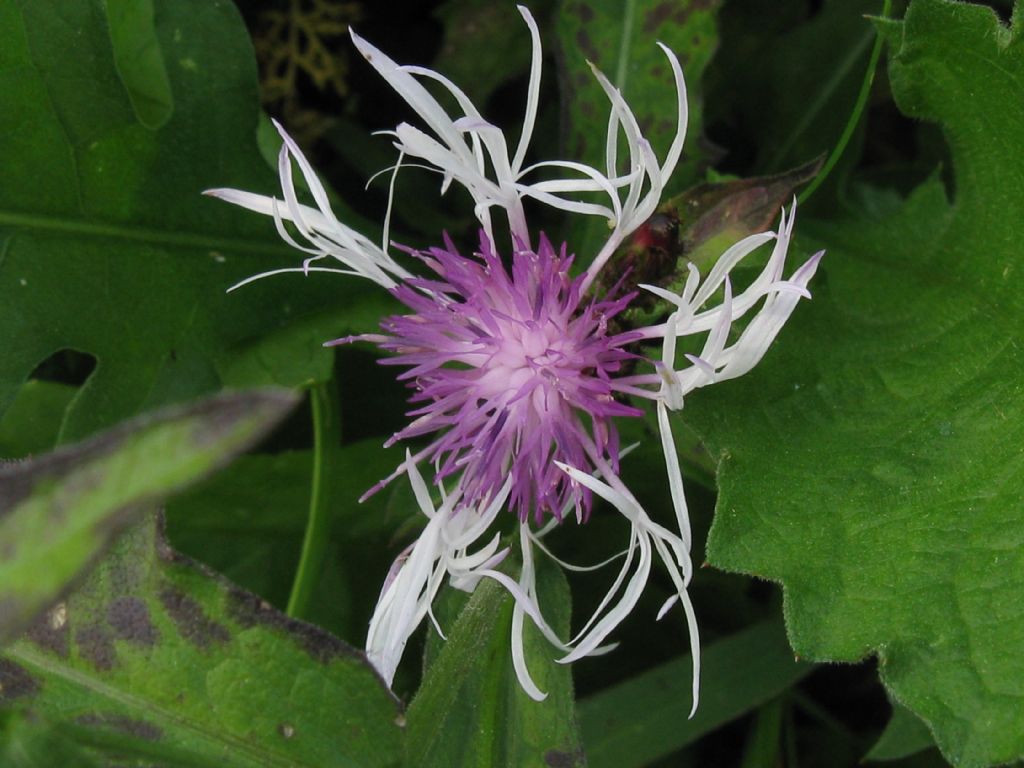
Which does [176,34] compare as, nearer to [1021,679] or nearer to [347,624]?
[347,624]

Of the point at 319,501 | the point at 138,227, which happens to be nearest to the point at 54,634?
the point at 319,501

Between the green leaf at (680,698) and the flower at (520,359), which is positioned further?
the green leaf at (680,698)

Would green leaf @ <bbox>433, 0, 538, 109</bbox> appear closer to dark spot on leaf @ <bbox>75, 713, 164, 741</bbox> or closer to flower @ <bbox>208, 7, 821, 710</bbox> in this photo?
flower @ <bbox>208, 7, 821, 710</bbox>

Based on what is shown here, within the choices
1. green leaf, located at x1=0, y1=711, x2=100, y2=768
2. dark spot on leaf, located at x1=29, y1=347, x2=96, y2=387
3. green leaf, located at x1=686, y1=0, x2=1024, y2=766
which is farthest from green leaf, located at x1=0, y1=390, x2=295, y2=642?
dark spot on leaf, located at x1=29, y1=347, x2=96, y2=387

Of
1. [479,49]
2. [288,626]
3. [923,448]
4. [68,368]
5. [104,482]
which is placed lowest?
[68,368]

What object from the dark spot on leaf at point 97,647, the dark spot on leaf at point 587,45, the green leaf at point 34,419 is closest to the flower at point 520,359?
the dark spot on leaf at point 97,647

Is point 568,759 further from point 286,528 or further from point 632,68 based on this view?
point 632,68

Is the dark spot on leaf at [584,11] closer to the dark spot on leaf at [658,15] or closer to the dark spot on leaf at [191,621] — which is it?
the dark spot on leaf at [658,15]
